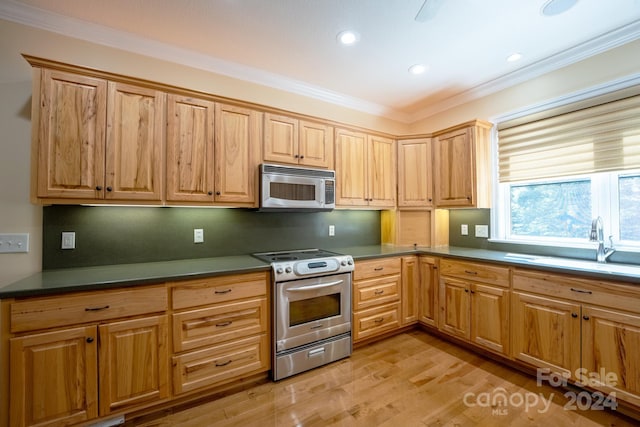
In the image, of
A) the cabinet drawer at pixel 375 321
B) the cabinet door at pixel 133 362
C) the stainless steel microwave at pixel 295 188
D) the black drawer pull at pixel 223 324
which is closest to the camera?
the cabinet door at pixel 133 362

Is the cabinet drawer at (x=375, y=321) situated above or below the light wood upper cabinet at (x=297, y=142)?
below

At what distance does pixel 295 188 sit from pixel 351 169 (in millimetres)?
786

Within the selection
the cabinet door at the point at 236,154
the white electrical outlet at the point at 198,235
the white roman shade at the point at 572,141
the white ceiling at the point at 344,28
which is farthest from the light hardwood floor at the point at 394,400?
the white ceiling at the point at 344,28

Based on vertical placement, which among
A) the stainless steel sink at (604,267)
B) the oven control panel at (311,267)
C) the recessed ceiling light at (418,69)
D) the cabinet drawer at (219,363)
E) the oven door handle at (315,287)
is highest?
the recessed ceiling light at (418,69)

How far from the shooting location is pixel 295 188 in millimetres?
2553

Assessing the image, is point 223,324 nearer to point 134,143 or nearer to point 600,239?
point 134,143

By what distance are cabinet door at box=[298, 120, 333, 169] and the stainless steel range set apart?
38.6 inches

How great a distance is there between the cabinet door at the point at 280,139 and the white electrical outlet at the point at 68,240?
5.16ft

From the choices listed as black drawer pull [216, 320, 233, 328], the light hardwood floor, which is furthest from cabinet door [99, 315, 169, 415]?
black drawer pull [216, 320, 233, 328]

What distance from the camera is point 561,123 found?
246cm

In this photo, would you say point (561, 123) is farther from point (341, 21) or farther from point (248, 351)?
point (248, 351)

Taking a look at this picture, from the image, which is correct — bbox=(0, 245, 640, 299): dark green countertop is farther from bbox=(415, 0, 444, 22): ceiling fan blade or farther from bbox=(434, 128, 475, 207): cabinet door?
bbox=(415, 0, 444, 22): ceiling fan blade

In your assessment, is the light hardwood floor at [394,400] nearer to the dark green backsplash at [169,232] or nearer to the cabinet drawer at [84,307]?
the cabinet drawer at [84,307]

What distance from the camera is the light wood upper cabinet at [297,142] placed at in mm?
2500
